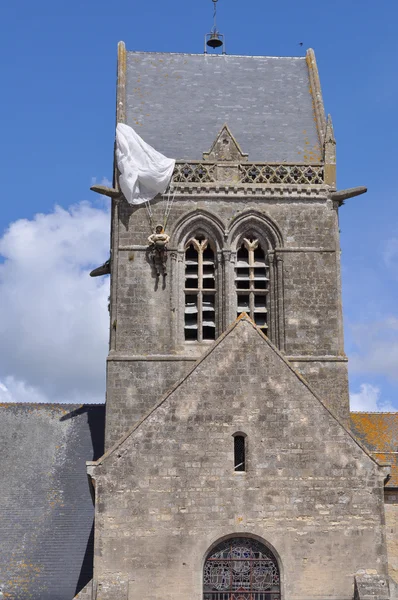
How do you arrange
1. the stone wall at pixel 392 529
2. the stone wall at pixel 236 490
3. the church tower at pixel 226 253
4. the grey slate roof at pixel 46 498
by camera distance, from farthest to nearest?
the church tower at pixel 226 253
the stone wall at pixel 392 529
the grey slate roof at pixel 46 498
the stone wall at pixel 236 490

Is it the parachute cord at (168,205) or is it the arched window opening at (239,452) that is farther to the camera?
the parachute cord at (168,205)

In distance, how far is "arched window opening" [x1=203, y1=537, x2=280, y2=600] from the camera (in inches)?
809

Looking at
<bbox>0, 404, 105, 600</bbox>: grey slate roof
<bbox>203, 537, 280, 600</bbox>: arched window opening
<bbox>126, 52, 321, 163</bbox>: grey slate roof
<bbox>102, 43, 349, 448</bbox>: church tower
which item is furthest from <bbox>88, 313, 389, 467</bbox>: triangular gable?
<bbox>126, 52, 321, 163</bbox>: grey slate roof

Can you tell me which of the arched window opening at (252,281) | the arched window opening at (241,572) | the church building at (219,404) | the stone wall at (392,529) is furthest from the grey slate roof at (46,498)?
the stone wall at (392,529)

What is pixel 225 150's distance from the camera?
95.8ft

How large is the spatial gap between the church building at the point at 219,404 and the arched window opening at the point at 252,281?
5 centimetres

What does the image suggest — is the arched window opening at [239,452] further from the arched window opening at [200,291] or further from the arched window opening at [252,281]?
the arched window opening at [252,281]

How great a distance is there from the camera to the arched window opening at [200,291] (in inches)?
1093

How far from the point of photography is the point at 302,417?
21.2 metres

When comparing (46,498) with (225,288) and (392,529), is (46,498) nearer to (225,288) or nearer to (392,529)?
(225,288)

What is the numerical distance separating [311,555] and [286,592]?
32.4 inches

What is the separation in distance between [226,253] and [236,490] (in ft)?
28.8

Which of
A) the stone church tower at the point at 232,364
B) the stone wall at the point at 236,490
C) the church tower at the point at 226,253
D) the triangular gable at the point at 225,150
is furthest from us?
the triangular gable at the point at 225,150

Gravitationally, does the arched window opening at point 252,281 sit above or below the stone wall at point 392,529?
above
